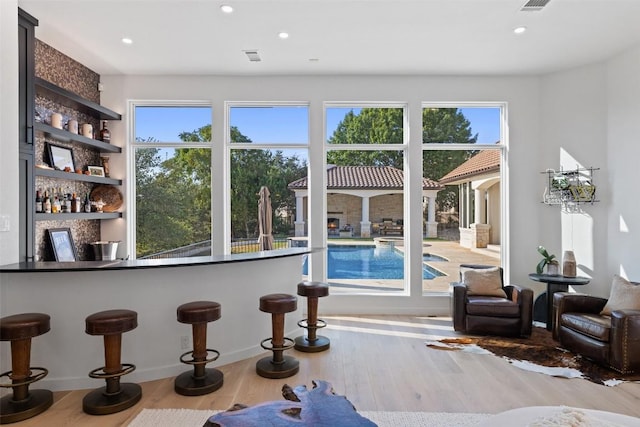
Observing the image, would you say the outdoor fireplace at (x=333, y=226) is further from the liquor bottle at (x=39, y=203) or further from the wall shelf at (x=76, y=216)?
the liquor bottle at (x=39, y=203)

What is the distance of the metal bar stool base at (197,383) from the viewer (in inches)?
119

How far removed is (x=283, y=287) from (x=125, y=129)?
3546mm

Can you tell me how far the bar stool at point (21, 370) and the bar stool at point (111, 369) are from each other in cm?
32

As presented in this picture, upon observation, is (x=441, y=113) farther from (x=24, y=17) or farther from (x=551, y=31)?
(x=24, y=17)

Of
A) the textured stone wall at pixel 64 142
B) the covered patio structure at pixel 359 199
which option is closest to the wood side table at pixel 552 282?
the covered patio structure at pixel 359 199

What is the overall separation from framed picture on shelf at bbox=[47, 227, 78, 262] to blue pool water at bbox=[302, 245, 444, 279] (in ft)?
11.3

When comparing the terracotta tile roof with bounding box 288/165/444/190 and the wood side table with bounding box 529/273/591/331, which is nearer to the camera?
the wood side table with bounding box 529/273/591/331

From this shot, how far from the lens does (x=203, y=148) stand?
18.2 feet

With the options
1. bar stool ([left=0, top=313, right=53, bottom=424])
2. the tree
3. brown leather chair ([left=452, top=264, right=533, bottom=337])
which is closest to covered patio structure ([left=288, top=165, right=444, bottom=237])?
the tree

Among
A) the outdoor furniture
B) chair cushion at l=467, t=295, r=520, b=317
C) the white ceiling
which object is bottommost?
chair cushion at l=467, t=295, r=520, b=317

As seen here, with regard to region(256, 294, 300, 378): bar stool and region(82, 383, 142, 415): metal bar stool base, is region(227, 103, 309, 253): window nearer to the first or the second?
region(256, 294, 300, 378): bar stool

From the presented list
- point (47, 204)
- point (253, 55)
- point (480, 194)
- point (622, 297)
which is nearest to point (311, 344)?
point (622, 297)

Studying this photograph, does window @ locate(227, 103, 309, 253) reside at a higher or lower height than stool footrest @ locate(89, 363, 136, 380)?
higher

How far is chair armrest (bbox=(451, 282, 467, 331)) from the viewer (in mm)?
4504
